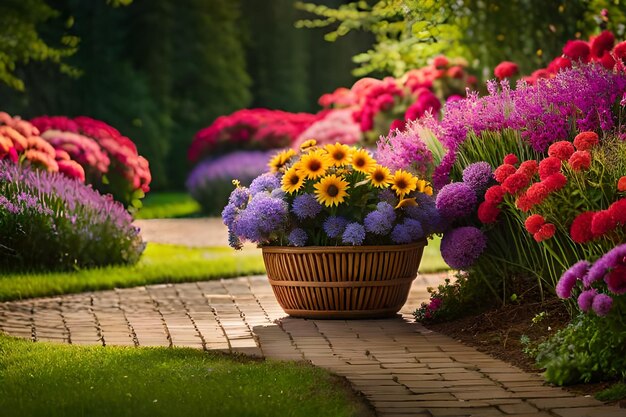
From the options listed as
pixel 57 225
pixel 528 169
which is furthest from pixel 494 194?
pixel 57 225

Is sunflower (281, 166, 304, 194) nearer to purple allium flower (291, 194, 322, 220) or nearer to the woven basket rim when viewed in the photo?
purple allium flower (291, 194, 322, 220)

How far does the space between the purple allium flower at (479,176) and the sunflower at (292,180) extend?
44.3 inches

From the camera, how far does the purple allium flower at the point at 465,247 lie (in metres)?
6.93

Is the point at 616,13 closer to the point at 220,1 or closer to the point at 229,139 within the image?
the point at 229,139

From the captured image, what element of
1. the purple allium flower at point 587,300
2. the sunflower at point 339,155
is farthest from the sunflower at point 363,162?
the purple allium flower at point 587,300

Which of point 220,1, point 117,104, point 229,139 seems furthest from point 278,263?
point 220,1

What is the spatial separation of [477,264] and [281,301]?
1379 mm

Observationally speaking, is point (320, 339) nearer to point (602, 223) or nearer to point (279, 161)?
point (279, 161)

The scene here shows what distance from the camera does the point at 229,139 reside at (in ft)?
60.6

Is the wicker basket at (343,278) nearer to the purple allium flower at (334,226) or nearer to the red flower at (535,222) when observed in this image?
the purple allium flower at (334,226)

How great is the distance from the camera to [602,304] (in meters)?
4.96

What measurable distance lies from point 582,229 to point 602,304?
57 cm

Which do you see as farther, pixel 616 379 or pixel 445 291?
pixel 445 291

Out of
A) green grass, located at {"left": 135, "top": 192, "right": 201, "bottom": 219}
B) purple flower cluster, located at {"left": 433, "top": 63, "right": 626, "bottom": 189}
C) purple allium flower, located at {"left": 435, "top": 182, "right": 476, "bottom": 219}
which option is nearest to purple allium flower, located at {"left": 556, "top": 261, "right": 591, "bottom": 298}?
purple flower cluster, located at {"left": 433, "top": 63, "right": 626, "bottom": 189}
